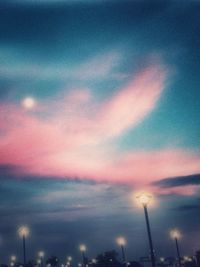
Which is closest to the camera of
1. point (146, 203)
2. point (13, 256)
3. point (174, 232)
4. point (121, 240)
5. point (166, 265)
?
point (146, 203)

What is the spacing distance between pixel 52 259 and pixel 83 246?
131 metres

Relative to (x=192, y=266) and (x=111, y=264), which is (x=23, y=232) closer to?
(x=192, y=266)

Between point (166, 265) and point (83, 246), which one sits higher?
point (83, 246)

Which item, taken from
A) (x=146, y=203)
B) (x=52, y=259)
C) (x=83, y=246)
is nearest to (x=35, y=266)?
(x=52, y=259)

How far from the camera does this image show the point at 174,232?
3956 cm

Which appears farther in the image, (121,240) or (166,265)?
(166,265)

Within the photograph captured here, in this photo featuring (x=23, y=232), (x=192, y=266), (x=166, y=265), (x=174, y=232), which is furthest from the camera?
(x=166, y=265)

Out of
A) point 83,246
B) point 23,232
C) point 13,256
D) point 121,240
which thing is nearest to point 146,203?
point 23,232

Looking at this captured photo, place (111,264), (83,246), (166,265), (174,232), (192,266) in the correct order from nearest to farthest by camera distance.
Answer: (174,232), (83,246), (192,266), (111,264), (166,265)

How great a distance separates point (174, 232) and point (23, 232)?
1770 cm

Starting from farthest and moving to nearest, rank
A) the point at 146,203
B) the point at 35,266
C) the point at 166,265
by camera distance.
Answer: the point at 35,266 < the point at 166,265 < the point at 146,203

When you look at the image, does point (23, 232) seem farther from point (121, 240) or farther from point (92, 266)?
point (92, 266)

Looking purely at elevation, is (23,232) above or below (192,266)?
above

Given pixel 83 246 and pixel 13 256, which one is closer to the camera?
pixel 83 246
